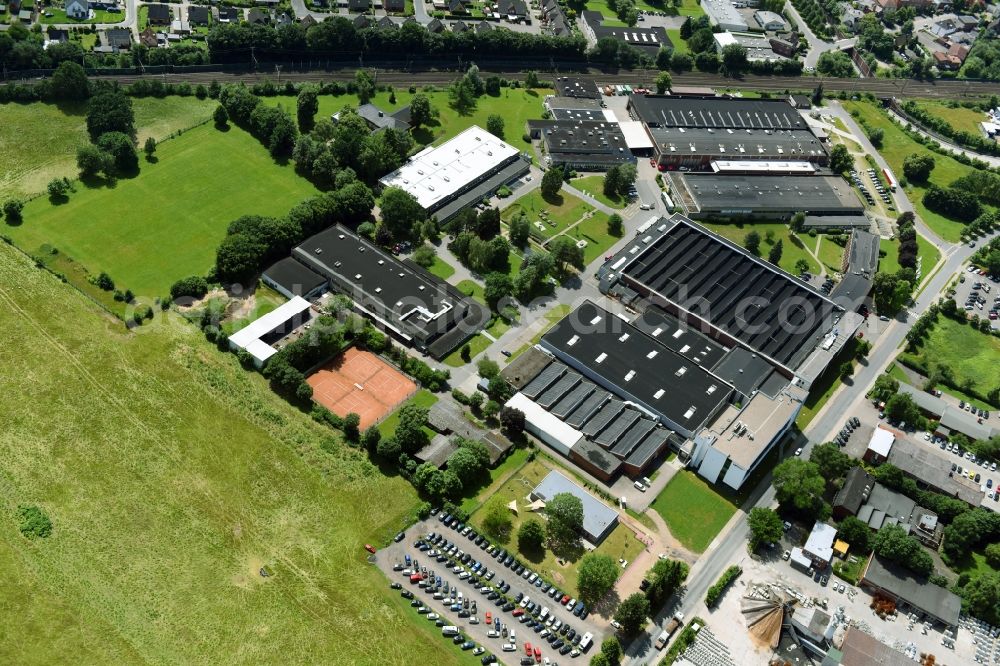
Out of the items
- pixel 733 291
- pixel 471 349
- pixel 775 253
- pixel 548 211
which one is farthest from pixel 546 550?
pixel 775 253

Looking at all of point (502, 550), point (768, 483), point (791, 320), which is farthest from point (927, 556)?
point (502, 550)

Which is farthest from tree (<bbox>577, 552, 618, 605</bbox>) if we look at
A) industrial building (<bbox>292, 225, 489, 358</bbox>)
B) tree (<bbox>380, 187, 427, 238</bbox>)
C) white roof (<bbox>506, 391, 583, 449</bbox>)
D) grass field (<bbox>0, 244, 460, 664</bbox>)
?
tree (<bbox>380, 187, 427, 238</bbox>)

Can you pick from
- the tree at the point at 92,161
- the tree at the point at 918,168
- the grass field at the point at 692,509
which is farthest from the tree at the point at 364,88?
the tree at the point at 918,168

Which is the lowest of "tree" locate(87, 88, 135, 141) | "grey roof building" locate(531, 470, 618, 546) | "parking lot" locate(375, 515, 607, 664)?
"parking lot" locate(375, 515, 607, 664)

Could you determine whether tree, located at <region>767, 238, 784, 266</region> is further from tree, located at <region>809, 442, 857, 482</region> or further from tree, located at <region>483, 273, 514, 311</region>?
tree, located at <region>483, 273, 514, 311</region>

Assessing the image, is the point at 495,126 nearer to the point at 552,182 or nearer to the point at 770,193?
the point at 552,182

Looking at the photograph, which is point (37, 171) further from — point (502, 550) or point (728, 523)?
point (728, 523)
